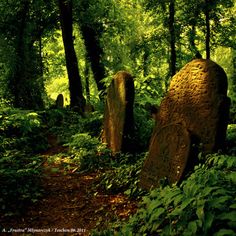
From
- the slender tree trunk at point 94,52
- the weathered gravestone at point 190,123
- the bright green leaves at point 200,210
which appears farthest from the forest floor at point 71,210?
the slender tree trunk at point 94,52

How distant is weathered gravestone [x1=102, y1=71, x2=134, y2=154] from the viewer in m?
6.89

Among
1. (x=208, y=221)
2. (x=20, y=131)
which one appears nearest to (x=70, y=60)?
(x=20, y=131)

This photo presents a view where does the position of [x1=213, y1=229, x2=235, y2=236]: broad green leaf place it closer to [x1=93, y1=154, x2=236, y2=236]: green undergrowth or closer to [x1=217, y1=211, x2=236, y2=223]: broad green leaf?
[x1=93, y1=154, x2=236, y2=236]: green undergrowth

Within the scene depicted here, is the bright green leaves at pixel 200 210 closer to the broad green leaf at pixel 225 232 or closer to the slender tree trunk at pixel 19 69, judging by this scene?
the broad green leaf at pixel 225 232

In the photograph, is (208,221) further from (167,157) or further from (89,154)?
(89,154)

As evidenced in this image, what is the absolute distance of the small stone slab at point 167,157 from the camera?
15.4 ft

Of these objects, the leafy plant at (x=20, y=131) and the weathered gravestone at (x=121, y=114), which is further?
the leafy plant at (x=20, y=131)

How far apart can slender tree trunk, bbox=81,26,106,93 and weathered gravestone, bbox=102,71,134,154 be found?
385 inches

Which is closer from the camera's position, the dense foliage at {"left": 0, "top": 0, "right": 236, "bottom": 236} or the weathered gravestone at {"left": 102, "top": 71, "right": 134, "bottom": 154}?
the dense foliage at {"left": 0, "top": 0, "right": 236, "bottom": 236}

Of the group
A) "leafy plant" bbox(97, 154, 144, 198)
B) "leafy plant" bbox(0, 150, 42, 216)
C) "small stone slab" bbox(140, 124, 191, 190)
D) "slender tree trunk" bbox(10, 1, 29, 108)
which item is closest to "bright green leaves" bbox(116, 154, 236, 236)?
"small stone slab" bbox(140, 124, 191, 190)

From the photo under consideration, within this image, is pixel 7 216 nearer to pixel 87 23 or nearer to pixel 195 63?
pixel 195 63

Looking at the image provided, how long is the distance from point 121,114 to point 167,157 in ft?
7.45

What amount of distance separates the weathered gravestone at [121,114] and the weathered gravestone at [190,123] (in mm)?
1510

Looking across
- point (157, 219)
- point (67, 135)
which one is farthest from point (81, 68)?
point (157, 219)
